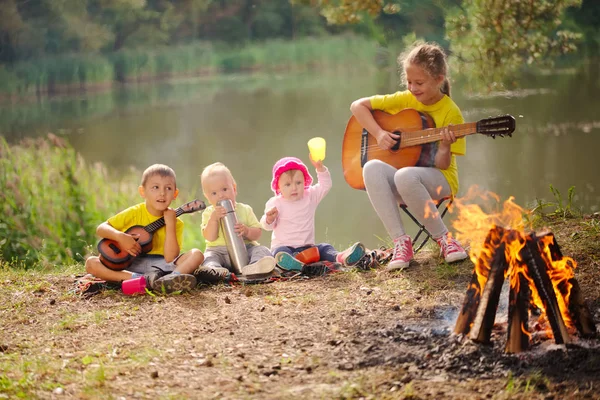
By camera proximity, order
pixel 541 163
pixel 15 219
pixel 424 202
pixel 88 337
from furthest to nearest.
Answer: pixel 541 163, pixel 15 219, pixel 424 202, pixel 88 337

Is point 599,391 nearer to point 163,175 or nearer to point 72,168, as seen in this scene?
point 163,175

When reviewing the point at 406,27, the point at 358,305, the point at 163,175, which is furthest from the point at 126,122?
the point at 358,305

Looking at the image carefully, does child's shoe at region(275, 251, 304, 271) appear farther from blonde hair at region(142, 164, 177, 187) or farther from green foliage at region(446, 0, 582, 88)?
green foliage at region(446, 0, 582, 88)

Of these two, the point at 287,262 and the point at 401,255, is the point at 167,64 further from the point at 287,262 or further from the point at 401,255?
the point at 401,255

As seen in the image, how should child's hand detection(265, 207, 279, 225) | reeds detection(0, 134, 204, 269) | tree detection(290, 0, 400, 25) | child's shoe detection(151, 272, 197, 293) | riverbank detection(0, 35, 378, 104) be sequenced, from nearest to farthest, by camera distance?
child's shoe detection(151, 272, 197, 293), child's hand detection(265, 207, 279, 225), reeds detection(0, 134, 204, 269), tree detection(290, 0, 400, 25), riverbank detection(0, 35, 378, 104)

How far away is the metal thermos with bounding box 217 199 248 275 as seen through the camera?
192 inches

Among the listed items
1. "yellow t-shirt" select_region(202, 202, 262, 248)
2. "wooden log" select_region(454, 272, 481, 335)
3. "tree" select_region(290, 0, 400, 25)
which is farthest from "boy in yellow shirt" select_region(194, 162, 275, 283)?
"tree" select_region(290, 0, 400, 25)

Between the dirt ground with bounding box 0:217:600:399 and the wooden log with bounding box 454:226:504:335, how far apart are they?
0.26 ft

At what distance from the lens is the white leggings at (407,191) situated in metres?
4.65

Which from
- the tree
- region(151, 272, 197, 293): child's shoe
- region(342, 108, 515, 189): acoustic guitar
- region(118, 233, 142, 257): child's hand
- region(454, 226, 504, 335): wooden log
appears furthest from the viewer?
the tree

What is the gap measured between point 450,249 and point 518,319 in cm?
159

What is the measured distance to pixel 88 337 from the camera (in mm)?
3889

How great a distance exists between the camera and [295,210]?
5.08 metres

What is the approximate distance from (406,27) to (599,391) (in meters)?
14.2
